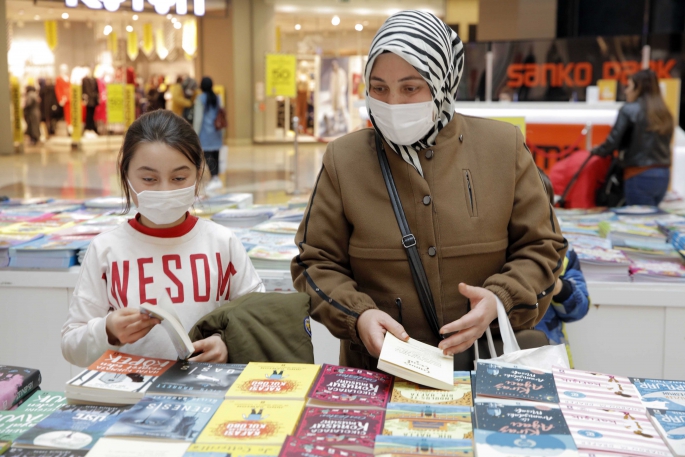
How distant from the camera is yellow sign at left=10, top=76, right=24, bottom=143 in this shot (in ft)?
52.0

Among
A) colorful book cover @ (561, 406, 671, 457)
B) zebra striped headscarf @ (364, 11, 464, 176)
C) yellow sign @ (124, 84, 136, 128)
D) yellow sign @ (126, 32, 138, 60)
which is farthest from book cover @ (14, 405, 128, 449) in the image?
yellow sign @ (126, 32, 138, 60)

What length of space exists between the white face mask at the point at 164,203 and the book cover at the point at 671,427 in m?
1.12

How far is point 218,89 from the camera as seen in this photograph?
18.0 metres

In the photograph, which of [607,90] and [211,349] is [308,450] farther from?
[607,90]

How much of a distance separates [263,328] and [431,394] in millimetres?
468

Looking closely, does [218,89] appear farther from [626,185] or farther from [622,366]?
[622,366]

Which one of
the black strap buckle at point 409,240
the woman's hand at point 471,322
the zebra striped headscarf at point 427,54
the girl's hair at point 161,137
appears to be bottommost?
the woman's hand at point 471,322

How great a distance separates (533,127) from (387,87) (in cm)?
579

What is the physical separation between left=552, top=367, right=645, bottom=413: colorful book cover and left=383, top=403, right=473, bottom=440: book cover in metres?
0.20

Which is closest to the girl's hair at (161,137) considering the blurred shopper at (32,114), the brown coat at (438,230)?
the brown coat at (438,230)

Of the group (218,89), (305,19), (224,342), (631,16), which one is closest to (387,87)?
(224,342)

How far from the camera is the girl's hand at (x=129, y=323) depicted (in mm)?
1445

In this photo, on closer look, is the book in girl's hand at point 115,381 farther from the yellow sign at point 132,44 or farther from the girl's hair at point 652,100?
the yellow sign at point 132,44

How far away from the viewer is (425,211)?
158cm
